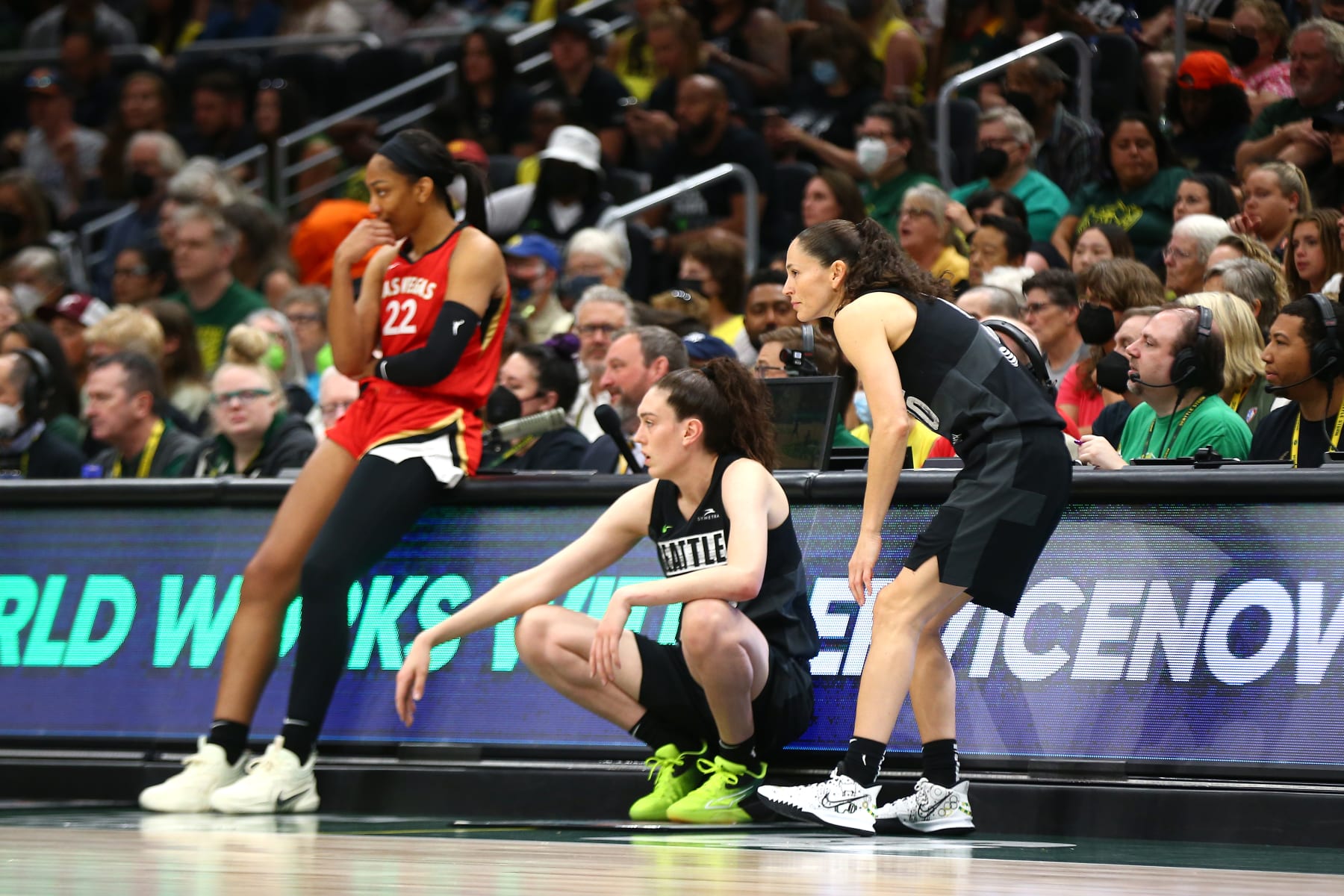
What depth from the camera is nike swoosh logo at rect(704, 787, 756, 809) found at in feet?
19.5

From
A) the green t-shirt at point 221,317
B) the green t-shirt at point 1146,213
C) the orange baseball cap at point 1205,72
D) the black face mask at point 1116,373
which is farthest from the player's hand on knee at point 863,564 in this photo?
the green t-shirt at point 221,317

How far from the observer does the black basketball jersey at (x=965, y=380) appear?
5621 millimetres

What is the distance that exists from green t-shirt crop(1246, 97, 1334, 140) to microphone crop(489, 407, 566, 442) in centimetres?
438

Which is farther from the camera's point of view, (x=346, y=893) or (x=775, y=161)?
(x=775, y=161)

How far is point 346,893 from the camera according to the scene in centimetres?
412

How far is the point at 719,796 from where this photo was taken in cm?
598

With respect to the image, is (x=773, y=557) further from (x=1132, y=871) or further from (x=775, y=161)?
(x=775, y=161)

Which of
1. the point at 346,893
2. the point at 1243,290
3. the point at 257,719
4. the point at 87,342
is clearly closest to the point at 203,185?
the point at 87,342

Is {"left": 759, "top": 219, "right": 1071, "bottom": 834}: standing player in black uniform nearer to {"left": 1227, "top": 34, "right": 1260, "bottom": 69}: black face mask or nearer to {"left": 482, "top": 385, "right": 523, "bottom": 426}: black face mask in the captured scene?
{"left": 482, "top": 385, "right": 523, "bottom": 426}: black face mask

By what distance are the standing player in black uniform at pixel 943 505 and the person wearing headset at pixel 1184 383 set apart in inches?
42.6

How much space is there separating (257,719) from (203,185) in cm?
663

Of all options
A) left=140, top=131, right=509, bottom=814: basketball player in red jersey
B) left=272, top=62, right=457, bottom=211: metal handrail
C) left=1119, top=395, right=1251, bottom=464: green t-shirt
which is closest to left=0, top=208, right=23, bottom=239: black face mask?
left=272, top=62, right=457, bottom=211: metal handrail

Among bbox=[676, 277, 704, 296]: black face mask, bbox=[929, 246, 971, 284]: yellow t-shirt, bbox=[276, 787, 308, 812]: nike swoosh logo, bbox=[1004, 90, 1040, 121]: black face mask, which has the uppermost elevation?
bbox=[1004, 90, 1040, 121]: black face mask

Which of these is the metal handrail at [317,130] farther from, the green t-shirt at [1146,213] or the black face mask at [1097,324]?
the black face mask at [1097,324]
